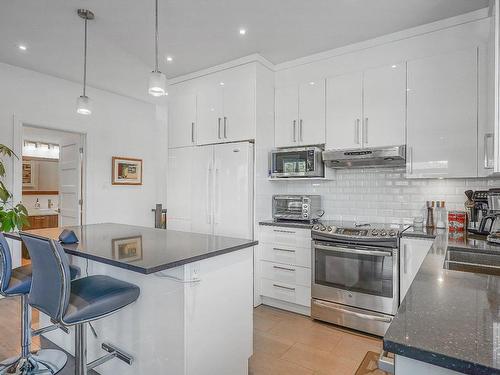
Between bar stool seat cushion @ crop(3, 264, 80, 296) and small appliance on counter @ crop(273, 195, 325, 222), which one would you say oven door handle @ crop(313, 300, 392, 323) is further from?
bar stool seat cushion @ crop(3, 264, 80, 296)

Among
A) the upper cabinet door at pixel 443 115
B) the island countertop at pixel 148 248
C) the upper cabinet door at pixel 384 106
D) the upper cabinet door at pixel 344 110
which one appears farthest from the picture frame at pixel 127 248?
the upper cabinet door at pixel 443 115

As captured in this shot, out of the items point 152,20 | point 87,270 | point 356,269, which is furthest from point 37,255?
point 356,269

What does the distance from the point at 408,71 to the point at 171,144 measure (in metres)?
2.84

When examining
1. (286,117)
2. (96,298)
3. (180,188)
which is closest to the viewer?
(96,298)

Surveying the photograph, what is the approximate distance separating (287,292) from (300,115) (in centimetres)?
193

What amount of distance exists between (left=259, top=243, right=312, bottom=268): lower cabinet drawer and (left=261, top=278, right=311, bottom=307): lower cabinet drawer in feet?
0.77

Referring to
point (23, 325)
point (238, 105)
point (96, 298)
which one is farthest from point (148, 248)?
point (238, 105)

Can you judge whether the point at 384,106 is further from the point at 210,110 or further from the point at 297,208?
the point at 210,110

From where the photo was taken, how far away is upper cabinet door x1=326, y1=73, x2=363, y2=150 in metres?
3.10

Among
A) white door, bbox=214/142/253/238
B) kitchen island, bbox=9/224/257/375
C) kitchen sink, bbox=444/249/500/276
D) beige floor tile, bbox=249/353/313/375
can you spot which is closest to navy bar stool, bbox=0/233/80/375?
kitchen island, bbox=9/224/257/375

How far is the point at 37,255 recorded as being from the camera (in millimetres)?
1585

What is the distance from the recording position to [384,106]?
9.73ft

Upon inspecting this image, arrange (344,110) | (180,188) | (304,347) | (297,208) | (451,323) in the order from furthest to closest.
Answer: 1. (180,188)
2. (297,208)
3. (344,110)
4. (304,347)
5. (451,323)

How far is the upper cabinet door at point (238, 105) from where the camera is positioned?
338 cm
